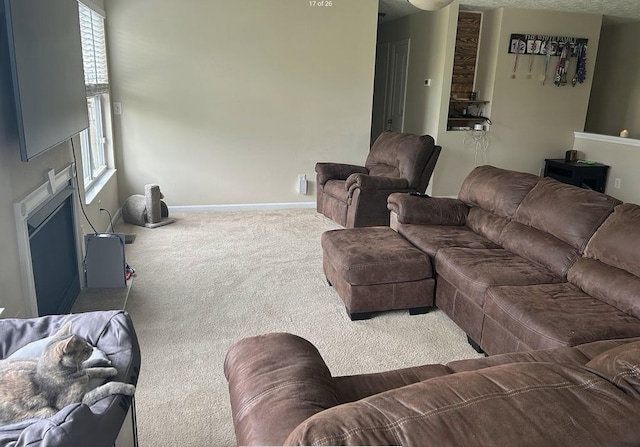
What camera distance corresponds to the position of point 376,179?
4.80 metres

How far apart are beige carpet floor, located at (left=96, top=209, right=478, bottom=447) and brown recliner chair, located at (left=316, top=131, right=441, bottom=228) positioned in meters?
0.53

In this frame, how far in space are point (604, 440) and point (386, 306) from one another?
230 cm

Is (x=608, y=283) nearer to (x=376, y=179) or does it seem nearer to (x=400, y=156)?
(x=376, y=179)

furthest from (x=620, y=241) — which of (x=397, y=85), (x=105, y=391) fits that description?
(x=397, y=85)

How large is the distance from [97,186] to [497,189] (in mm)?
3437

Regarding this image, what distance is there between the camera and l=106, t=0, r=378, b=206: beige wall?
5.23 metres

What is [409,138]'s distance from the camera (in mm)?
5191

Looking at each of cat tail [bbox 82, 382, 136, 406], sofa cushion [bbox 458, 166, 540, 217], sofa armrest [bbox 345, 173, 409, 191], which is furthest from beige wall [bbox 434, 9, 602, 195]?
cat tail [bbox 82, 382, 136, 406]

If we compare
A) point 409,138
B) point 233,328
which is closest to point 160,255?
point 233,328

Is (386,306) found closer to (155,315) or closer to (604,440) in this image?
→ (155,315)

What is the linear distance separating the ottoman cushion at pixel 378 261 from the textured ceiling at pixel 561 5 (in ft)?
12.6

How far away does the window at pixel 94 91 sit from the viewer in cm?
426

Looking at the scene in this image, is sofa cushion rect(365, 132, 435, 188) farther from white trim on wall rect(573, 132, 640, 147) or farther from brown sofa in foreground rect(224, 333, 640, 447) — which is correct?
brown sofa in foreground rect(224, 333, 640, 447)

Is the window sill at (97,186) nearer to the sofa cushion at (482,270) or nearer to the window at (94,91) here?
the window at (94,91)
